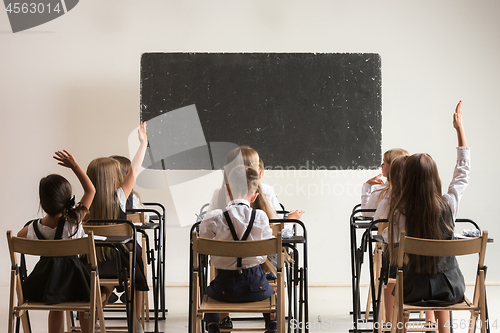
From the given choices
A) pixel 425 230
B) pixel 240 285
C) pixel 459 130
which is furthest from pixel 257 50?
pixel 240 285

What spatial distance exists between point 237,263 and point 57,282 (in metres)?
0.87

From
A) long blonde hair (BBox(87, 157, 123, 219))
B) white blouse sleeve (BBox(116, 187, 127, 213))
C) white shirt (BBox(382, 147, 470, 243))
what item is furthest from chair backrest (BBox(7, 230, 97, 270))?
white shirt (BBox(382, 147, 470, 243))

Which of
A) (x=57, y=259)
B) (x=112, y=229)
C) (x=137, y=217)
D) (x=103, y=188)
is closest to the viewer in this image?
(x=57, y=259)

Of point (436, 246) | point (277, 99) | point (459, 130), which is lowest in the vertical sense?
point (436, 246)

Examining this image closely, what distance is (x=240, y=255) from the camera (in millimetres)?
2061

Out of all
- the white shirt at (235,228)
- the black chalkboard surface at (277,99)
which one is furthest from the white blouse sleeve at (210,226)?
the black chalkboard surface at (277,99)

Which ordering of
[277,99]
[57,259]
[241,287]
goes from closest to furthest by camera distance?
[241,287] → [57,259] → [277,99]

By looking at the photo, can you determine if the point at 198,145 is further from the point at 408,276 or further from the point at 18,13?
the point at 408,276

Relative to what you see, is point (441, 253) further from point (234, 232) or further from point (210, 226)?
point (210, 226)

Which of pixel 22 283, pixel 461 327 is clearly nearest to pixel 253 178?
pixel 22 283

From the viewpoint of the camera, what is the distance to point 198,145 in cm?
439

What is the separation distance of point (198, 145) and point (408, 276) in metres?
2.53

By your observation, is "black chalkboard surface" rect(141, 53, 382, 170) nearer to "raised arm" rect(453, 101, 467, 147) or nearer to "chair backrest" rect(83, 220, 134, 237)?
"raised arm" rect(453, 101, 467, 147)

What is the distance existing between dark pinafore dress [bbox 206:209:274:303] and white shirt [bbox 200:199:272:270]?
2 centimetres
